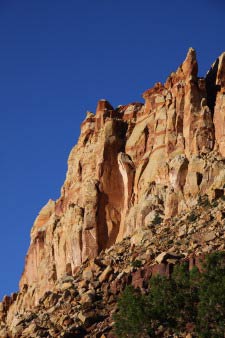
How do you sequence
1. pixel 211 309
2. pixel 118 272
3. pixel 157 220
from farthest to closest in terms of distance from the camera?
pixel 157 220 → pixel 118 272 → pixel 211 309

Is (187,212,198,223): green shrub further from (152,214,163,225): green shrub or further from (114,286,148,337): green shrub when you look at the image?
(114,286,148,337): green shrub

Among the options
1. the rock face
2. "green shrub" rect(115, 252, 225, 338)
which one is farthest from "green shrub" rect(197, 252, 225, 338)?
the rock face

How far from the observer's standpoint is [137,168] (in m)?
124

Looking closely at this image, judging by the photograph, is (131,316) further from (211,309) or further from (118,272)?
(118,272)

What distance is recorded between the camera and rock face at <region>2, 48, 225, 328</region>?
114688 millimetres

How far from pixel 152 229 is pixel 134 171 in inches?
603

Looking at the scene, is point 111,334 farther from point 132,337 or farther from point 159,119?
point 159,119

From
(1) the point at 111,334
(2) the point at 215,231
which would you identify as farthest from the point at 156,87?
(1) the point at 111,334

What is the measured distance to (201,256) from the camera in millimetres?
91938

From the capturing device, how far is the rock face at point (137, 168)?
114688 millimetres

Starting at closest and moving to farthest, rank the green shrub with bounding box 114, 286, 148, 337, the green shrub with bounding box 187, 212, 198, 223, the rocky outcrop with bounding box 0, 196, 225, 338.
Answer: the green shrub with bounding box 114, 286, 148, 337, the rocky outcrop with bounding box 0, 196, 225, 338, the green shrub with bounding box 187, 212, 198, 223

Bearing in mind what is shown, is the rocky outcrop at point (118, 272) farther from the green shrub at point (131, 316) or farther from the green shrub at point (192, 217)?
the green shrub at point (131, 316)

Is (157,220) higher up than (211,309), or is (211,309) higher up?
(157,220)

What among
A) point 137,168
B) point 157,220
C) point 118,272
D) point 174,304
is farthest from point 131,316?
point 137,168
